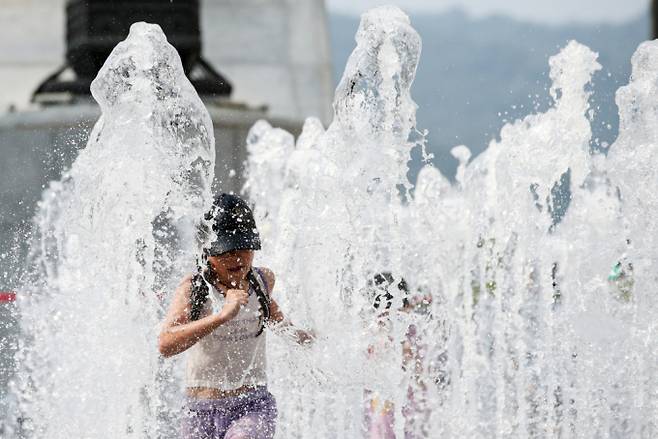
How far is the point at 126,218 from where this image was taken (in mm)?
3986

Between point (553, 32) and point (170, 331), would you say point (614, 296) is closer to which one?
point (170, 331)

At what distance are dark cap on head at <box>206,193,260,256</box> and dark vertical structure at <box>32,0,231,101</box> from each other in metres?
7.96

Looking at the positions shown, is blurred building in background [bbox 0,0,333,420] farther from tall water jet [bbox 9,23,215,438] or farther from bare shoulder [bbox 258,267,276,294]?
bare shoulder [bbox 258,267,276,294]

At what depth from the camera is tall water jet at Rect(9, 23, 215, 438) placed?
12.9 ft

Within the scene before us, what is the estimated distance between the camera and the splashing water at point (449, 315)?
14.3 feet

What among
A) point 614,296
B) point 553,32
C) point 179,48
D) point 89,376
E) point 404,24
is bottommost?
point 89,376

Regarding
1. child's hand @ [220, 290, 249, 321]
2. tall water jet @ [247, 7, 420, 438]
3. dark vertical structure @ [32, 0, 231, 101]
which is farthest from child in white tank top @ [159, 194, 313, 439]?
dark vertical structure @ [32, 0, 231, 101]

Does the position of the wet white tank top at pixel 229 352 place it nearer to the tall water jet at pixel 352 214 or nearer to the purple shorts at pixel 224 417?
the purple shorts at pixel 224 417

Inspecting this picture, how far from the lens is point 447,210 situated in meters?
9.52

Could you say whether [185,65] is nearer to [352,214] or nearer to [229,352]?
[352,214]

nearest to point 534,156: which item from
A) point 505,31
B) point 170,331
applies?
point 170,331

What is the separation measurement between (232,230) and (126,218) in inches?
31.5

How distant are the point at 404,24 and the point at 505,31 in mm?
58553

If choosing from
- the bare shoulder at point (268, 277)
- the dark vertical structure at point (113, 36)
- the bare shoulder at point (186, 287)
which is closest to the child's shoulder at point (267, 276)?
the bare shoulder at point (268, 277)
